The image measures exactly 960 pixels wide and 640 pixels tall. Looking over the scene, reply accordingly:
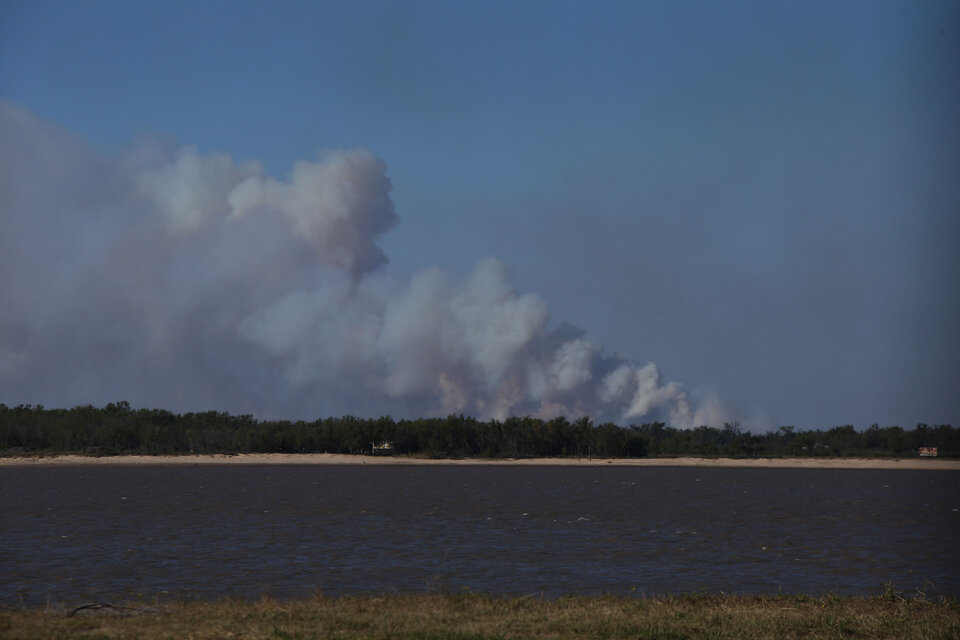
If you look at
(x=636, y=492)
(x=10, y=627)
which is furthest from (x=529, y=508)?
(x=10, y=627)

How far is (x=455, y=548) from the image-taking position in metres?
46.8

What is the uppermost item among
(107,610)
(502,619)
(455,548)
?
(107,610)

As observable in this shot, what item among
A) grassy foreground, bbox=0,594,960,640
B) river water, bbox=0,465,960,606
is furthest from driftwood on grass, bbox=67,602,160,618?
river water, bbox=0,465,960,606

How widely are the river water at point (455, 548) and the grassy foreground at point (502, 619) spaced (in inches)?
243

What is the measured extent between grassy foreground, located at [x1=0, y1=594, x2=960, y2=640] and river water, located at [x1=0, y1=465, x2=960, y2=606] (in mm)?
6173

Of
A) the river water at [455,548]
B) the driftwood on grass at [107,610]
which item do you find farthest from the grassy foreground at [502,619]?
the river water at [455,548]

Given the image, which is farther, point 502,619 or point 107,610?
point 502,619

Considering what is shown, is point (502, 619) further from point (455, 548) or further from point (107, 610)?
point (455, 548)

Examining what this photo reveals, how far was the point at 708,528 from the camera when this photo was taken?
202 ft

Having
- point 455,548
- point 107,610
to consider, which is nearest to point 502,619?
point 107,610

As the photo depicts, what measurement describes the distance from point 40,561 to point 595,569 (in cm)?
2326

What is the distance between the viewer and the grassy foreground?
20609 mm

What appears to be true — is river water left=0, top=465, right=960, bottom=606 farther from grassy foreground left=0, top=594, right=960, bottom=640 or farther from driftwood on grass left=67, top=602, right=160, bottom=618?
driftwood on grass left=67, top=602, right=160, bottom=618

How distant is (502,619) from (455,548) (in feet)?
78.9
